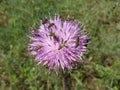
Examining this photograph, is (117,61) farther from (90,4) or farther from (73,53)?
(73,53)

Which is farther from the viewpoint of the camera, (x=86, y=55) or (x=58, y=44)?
(x=86, y=55)

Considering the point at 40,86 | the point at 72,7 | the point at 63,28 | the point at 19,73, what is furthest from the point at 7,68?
the point at 63,28

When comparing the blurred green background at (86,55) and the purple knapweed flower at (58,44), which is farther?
the blurred green background at (86,55)

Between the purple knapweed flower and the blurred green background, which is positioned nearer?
the purple knapweed flower
